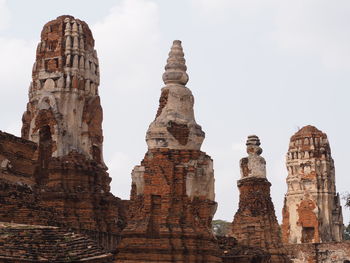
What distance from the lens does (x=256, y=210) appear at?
22.0 meters

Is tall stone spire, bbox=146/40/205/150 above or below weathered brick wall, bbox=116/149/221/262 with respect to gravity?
above

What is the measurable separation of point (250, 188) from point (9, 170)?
876cm

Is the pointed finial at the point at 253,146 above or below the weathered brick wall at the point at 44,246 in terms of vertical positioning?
above


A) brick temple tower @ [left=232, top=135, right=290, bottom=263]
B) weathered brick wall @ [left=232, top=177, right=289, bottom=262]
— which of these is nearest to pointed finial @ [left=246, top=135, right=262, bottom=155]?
brick temple tower @ [left=232, top=135, right=290, bottom=263]

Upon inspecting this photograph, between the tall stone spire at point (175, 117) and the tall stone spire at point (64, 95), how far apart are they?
21.6 ft

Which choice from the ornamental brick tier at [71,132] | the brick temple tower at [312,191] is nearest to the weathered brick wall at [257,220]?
the ornamental brick tier at [71,132]

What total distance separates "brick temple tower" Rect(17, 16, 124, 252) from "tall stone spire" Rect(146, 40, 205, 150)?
616 centimetres

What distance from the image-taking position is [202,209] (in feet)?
49.1

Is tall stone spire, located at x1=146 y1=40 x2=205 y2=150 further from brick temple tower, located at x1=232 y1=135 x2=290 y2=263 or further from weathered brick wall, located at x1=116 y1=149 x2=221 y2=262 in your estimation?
A: brick temple tower, located at x1=232 y1=135 x2=290 y2=263

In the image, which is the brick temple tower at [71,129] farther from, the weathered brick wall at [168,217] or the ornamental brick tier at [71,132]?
the weathered brick wall at [168,217]

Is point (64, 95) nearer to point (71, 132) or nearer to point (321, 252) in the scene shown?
point (71, 132)

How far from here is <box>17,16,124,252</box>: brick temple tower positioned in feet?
67.9

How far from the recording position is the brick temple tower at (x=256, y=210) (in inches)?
863

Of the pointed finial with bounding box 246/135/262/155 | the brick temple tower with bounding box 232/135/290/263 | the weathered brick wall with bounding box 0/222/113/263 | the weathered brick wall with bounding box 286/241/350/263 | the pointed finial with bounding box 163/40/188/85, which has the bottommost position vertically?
the weathered brick wall with bounding box 0/222/113/263
